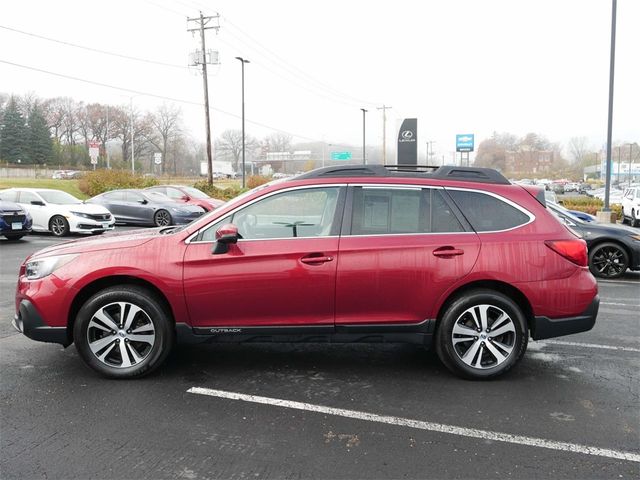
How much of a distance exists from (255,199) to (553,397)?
2.83 meters

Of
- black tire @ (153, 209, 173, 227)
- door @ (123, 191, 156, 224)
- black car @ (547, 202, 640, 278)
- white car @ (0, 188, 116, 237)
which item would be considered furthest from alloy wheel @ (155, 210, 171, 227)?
black car @ (547, 202, 640, 278)

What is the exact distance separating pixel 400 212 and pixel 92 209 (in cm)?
1396

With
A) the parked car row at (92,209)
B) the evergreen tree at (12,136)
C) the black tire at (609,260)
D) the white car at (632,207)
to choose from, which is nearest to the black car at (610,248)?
the black tire at (609,260)

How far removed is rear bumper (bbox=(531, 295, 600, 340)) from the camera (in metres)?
4.46

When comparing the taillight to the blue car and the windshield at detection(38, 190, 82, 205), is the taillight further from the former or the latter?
the windshield at detection(38, 190, 82, 205)

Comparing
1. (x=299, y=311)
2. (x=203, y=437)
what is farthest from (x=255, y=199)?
(x=203, y=437)

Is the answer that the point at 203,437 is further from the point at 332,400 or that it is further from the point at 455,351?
the point at 455,351

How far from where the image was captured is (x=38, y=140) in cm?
8050

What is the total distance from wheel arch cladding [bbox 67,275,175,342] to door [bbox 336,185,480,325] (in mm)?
1447

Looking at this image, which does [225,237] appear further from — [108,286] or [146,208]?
[146,208]

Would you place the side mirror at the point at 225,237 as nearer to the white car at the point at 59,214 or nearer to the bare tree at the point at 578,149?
the white car at the point at 59,214

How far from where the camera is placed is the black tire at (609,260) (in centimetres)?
987

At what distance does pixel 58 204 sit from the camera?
1620 cm

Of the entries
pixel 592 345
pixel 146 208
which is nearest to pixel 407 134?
pixel 146 208
